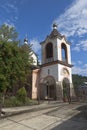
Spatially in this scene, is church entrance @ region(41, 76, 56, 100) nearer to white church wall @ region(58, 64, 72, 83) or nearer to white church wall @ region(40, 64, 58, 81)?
white church wall @ region(40, 64, 58, 81)

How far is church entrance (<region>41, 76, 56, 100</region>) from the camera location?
2509 cm

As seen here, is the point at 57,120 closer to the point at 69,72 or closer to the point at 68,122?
the point at 68,122

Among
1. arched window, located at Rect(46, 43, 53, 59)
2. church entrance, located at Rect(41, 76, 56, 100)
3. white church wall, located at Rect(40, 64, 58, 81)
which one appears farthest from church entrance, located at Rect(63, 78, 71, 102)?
arched window, located at Rect(46, 43, 53, 59)

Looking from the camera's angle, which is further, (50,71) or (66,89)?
(50,71)

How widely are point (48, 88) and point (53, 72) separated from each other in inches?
113

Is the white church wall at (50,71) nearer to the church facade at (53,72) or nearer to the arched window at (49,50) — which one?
the church facade at (53,72)

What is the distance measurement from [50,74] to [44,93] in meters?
3.16

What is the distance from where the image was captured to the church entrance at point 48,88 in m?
25.1

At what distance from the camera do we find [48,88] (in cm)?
2577

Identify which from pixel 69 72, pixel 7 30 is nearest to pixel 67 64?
pixel 69 72

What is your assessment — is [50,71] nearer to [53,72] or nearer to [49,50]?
[53,72]

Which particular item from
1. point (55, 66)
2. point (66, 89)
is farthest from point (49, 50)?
point (66, 89)

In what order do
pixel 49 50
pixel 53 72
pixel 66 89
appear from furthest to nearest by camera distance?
1. pixel 49 50
2. pixel 53 72
3. pixel 66 89

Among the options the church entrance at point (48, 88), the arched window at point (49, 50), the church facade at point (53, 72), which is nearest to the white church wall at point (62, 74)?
the church facade at point (53, 72)
